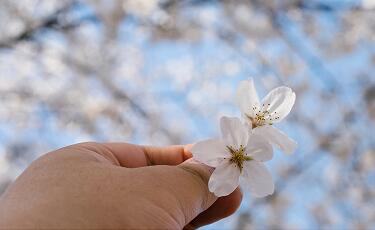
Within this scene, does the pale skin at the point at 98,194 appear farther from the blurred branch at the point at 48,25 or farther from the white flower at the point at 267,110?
the blurred branch at the point at 48,25

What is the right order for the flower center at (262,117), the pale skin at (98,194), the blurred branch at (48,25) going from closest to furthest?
the pale skin at (98,194) → the flower center at (262,117) → the blurred branch at (48,25)

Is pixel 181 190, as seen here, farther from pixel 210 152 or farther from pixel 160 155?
pixel 160 155

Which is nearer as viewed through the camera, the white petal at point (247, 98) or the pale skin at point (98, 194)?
the pale skin at point (98, 194)

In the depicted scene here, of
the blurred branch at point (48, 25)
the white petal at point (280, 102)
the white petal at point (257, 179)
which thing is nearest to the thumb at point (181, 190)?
the white petal at point (257, 179)

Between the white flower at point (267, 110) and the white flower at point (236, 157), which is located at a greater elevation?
the white flower at point (267, 110)

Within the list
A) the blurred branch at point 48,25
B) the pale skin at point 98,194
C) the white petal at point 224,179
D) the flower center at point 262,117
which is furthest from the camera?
the blurred branch at point 48,25

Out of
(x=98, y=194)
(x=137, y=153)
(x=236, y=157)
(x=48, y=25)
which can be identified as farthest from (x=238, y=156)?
(x=48, y=25)
